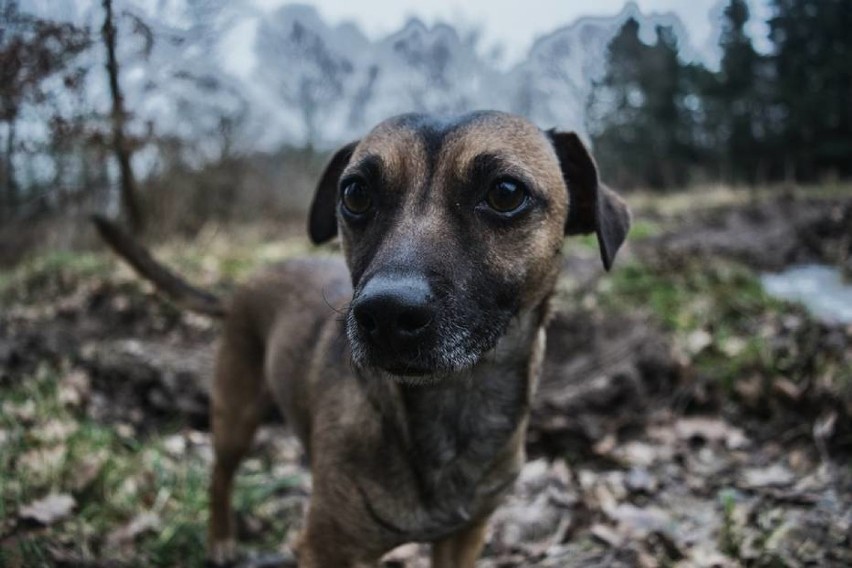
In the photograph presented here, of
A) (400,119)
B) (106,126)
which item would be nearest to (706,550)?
(400,119)

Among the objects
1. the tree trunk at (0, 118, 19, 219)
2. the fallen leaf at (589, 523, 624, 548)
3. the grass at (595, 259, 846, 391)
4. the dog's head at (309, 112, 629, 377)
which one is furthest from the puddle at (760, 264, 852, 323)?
the tree trunk at (0, 118, 19, 219)

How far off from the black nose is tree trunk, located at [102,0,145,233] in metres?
2.57

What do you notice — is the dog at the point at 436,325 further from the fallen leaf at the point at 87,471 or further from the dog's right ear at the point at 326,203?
the fallen leaf at the point at 87,471

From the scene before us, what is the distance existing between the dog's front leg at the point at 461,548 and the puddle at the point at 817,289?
147 inches

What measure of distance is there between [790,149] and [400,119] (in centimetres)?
1915

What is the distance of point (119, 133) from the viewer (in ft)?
15.5

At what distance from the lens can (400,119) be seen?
8.37 feet

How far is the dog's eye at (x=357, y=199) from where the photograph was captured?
93.6 inches

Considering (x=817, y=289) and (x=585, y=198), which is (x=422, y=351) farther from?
(x=817, y=289)

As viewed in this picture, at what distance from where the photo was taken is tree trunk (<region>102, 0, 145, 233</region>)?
3500 millimetres

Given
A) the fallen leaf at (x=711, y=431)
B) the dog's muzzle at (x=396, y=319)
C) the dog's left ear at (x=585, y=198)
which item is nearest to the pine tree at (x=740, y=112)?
the fallen leaf at (x=711, y=431)

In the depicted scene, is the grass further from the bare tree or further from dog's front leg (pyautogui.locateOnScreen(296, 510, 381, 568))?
the bare tree

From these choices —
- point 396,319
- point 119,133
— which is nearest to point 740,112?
point 119,133

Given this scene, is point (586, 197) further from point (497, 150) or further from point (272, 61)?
point (272, 61)
